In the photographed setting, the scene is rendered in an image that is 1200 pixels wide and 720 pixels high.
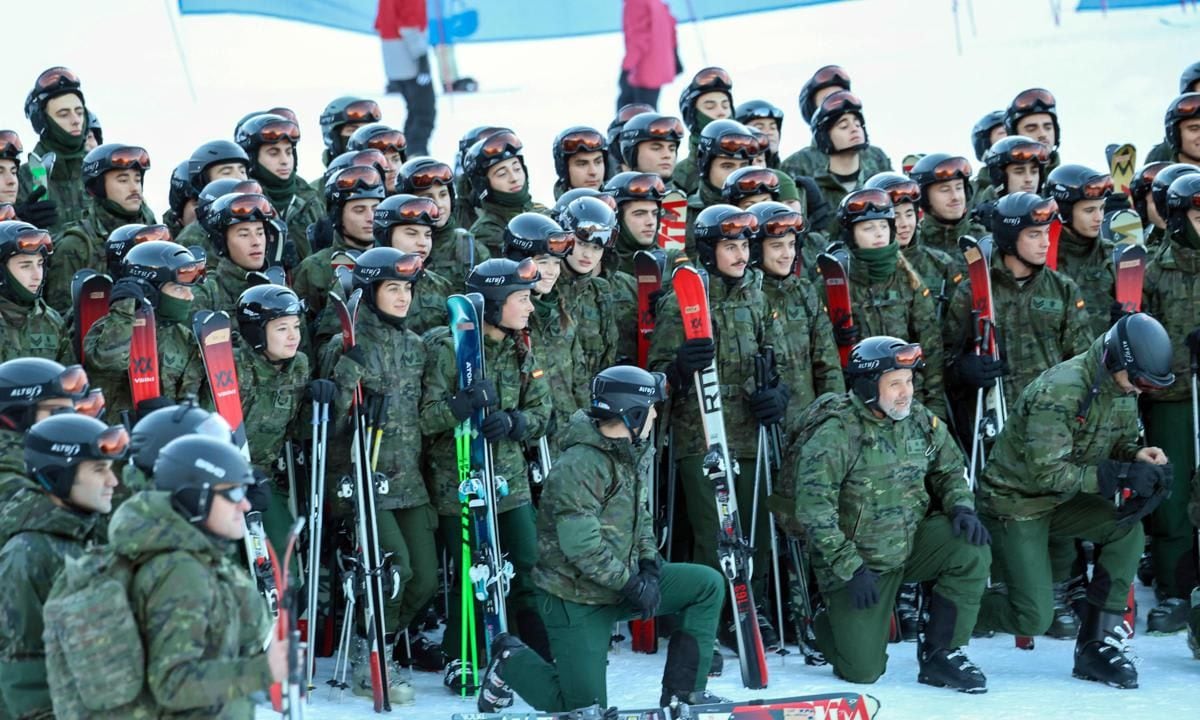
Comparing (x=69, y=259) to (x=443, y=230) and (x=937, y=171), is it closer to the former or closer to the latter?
(x=443, y=230)

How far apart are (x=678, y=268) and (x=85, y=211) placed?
3914mm

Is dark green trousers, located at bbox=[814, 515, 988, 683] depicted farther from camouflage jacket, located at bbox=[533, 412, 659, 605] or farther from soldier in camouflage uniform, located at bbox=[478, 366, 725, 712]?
camouflage jacket, located at bbox=[533, 412, 659, 605]

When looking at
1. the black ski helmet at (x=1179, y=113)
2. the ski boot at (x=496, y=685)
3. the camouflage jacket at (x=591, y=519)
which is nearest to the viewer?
the camouflage jacket at (x=591, y=519)

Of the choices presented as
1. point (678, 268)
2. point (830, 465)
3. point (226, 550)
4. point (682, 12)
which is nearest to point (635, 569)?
point (830, 465)

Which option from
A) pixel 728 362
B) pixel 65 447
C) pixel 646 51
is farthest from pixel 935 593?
pixel 646 51

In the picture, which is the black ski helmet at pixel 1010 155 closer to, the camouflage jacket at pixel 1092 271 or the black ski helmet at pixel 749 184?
the camouflage jacket at pixel 1092 271

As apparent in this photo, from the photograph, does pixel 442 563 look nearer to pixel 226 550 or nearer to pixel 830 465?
pixel 830 465

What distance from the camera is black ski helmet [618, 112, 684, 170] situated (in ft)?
37.1

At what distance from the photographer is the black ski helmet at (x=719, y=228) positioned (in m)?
9.45

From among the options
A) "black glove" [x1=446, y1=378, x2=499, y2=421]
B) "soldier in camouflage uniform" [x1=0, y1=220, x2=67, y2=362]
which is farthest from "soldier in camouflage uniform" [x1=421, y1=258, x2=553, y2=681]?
"soldier in camouflage uniform" [x1=0, y1=220, x2=67, y2=362]

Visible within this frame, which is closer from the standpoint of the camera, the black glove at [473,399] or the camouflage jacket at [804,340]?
the black glove at [473,399]

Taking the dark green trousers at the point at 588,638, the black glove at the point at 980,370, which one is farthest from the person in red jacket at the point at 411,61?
the dark green trousers at the point at 588,638

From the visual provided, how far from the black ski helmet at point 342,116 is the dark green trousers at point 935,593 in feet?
Result: 17.3

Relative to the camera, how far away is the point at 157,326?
28.1 ft
